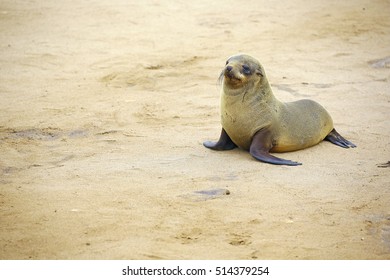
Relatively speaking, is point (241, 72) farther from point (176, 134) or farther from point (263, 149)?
point (176, 134)

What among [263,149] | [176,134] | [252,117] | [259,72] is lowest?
[176,134]

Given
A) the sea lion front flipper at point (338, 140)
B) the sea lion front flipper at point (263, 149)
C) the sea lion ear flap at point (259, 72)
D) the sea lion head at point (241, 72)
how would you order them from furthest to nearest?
1. the sea lion front flipper at point (338, 140)
2. the sea lion ear flap at point (259, 72)
3. the sea lion head at point (241, 72)
4. the sea lion front flipper at point (263, 149)

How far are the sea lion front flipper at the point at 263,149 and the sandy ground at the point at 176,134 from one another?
0.36 feet

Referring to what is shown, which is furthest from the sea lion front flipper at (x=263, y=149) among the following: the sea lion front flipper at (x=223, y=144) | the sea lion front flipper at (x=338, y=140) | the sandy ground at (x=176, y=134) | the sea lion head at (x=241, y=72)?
the sea lion front flipper at (x=338, y=140)

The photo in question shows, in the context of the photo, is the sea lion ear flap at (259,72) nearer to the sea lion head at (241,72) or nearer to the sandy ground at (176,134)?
the sea lion head at (241,72)

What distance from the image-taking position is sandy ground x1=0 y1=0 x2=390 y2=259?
4.29 meters

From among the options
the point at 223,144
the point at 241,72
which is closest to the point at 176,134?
the point at 223,144

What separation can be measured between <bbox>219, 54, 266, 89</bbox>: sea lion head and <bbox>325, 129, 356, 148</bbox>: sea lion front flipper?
0.94m

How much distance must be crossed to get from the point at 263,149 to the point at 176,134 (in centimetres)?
104

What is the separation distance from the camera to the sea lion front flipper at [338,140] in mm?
6399

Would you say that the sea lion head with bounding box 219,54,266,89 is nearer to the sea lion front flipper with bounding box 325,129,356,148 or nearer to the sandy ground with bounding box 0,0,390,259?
the sandy ground with bounding box 0,0,390,259

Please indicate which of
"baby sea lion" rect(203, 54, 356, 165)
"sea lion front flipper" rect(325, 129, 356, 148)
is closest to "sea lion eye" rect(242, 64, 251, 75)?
"baby sea lion" rect(203, 54, 356, 165)

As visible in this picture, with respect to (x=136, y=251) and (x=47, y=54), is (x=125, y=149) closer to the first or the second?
(x=136, y=251)

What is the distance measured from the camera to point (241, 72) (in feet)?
19.9
